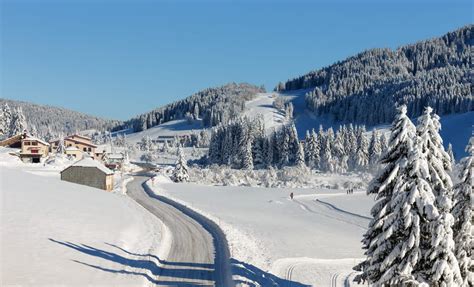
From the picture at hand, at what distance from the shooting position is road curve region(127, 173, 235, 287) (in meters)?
24.3

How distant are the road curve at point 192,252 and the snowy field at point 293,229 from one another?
1.29 m

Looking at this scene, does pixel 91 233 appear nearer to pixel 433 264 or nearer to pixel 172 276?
pixel 172 276

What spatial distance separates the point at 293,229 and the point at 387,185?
22478mm

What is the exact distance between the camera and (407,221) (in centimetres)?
1838

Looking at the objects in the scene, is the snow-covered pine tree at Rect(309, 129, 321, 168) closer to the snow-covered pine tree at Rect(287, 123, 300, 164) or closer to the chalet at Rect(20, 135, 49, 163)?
the snow-covered pine tree at Rect(287, 123, 300, 164)

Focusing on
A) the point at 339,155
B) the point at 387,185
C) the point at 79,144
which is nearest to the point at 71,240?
the point at 387,185

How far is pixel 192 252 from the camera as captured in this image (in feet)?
96.9

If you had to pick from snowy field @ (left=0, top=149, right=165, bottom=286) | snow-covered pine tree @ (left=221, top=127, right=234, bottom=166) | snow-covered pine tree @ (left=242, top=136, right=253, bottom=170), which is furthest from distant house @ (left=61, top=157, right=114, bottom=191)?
snow-covered pine tree @ (left=221, top=127, right=234, bottom=166)

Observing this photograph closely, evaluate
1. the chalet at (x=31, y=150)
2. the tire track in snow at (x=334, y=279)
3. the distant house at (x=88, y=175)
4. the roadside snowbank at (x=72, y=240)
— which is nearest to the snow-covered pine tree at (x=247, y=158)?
the chalet at (x=31, y=150)

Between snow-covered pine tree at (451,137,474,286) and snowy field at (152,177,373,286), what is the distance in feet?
27.1

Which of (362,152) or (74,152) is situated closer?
(74,152)

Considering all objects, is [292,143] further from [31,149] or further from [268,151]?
[31,149]

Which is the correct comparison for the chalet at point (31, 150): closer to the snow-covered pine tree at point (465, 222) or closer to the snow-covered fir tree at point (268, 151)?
the snow-covered fir tree at point (268, 151)

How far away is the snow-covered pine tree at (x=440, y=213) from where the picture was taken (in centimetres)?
1783
